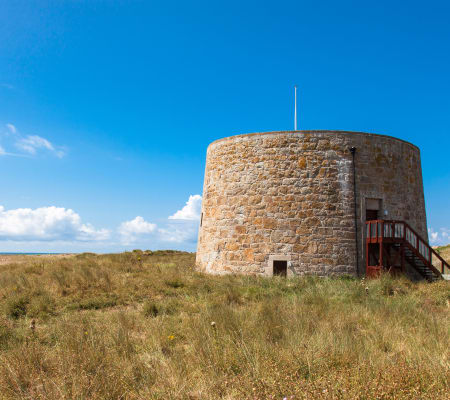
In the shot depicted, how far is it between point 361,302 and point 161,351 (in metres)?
6.26

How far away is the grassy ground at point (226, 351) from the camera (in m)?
4.02

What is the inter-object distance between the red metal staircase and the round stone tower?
39cm

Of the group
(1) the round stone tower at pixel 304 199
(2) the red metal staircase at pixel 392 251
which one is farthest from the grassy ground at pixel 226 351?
(1) the round stone tower at pixel 304 199

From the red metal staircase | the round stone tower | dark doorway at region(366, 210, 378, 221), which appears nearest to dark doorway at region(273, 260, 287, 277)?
the round stone tower

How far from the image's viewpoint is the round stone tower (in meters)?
14.5

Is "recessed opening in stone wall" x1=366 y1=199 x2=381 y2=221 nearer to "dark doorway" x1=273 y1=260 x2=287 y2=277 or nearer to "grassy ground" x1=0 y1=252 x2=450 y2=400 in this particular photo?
"dark doorway" x1=273 y1=260 x2=287 y2=277

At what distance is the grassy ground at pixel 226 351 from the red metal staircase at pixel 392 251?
12.6 feet

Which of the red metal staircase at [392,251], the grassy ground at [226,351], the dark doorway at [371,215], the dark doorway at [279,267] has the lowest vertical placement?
the grassy ground at [226,351]

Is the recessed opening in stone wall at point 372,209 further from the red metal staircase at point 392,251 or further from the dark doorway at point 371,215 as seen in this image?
the red metal staircase at point 392,251

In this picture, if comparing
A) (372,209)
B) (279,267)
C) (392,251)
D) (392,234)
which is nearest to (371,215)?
(372,209)

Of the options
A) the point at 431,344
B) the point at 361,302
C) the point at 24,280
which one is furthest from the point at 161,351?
the point at 24,280

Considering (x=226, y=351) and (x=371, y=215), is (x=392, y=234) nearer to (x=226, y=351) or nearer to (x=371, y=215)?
(x=371, y=215)

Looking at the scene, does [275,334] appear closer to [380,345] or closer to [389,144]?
[380,345]

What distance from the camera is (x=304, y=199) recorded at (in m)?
14.7
